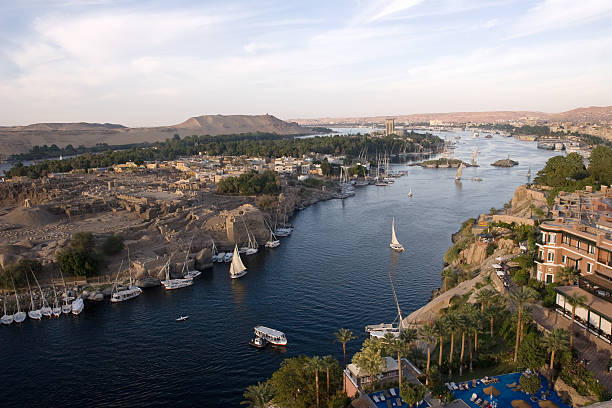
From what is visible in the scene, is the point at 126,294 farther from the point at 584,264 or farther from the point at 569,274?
the point at 584,264

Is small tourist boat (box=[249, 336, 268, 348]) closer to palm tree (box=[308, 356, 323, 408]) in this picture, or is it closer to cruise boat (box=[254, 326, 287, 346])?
cruise boat (box=[254, 326, 287, 346])

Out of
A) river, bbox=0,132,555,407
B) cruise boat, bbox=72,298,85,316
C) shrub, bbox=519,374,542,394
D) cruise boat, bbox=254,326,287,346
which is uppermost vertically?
shrub, bbox=519,374,542,394

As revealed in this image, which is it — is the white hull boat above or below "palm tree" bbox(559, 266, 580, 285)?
below

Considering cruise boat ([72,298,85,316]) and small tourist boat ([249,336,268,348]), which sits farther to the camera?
cruise boat ([72,298,85,316])

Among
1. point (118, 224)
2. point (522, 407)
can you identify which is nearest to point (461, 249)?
point (522, 407)

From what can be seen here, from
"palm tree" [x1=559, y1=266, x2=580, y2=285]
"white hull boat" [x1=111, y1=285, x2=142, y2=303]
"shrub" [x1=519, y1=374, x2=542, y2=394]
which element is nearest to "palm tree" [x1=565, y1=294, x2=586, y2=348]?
"palm tree" [x1=559, y1=266, x2=580, y2=285]

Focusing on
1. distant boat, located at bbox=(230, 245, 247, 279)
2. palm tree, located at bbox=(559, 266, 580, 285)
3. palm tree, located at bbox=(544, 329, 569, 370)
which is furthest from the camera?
distant boat, located at bbox=(230, 245, 247, 279)

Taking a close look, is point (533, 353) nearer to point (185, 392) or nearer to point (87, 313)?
point (185, 392)
